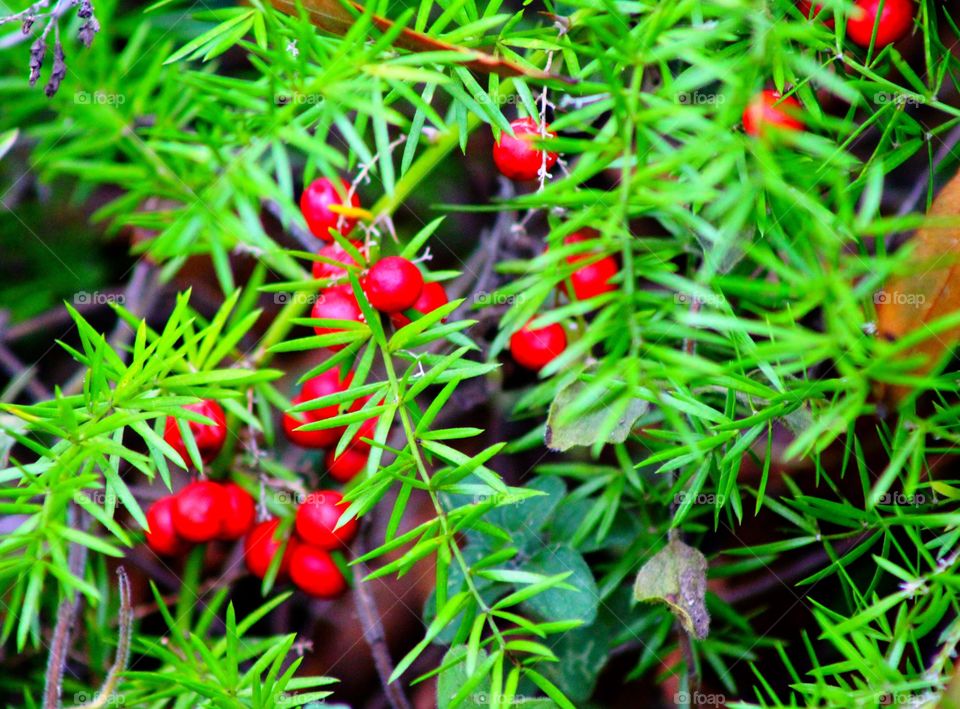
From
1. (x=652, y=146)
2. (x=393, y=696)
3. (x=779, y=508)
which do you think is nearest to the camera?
(x=652, y=146)

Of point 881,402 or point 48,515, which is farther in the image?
point 881,402

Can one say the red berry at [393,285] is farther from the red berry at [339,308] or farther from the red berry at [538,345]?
the red berry at [538,345]

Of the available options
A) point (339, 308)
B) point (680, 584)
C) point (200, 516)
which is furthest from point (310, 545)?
point (680, 584)

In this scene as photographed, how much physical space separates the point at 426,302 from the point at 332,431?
237 mm

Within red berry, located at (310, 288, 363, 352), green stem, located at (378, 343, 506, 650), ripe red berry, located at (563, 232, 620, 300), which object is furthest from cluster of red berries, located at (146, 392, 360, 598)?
ripe red berry, located at (563, 232, 620, 300)

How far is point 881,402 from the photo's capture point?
108 centimetres

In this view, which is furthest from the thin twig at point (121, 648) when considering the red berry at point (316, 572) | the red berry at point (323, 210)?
the red berry at point (323, 210)

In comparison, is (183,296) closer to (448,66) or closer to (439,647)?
(448,66)

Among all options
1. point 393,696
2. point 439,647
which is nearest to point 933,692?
point 393,696

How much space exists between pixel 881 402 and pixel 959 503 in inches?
6.1

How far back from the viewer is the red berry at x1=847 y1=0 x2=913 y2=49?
1004mm

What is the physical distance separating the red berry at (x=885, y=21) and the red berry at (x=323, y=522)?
896 millimetres

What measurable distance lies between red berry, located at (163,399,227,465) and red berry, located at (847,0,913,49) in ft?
3.05

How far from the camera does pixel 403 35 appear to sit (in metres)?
0.87
